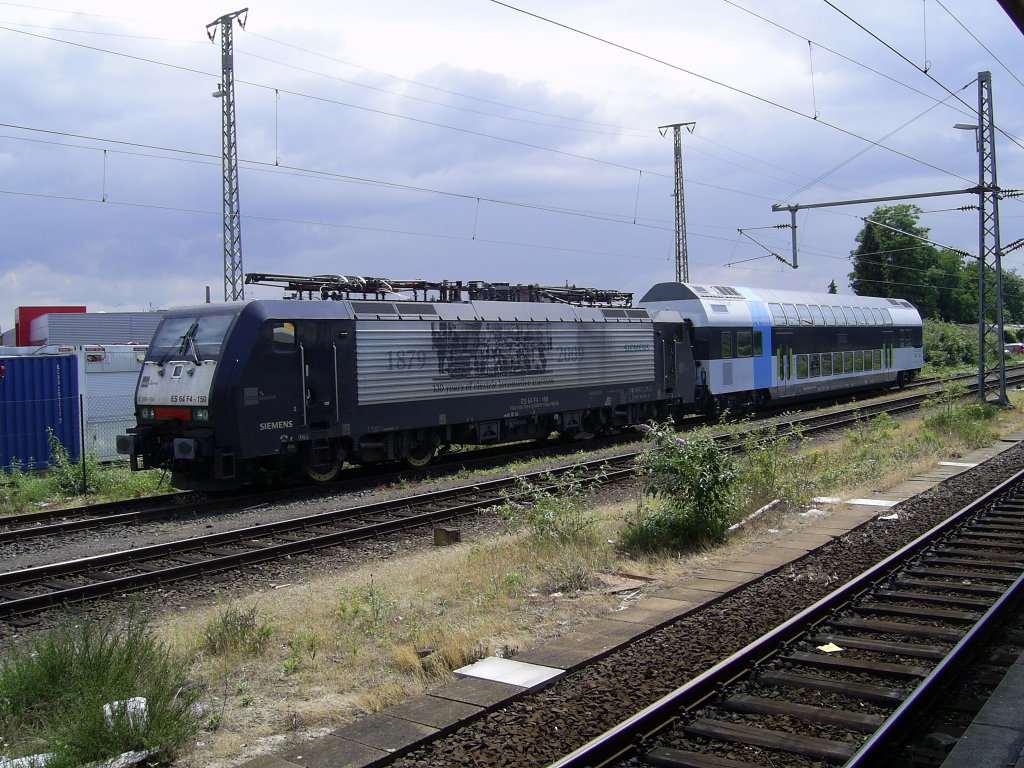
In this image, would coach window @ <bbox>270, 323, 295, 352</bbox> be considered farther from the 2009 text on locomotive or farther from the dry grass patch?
the dry grass patch

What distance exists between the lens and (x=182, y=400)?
44.8 ft

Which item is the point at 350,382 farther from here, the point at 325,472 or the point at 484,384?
the point at 484,384

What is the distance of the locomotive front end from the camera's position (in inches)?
519

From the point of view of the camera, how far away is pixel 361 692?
18.9 feet

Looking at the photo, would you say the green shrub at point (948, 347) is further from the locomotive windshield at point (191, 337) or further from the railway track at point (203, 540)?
the locomotive windshield at point (191, 337)

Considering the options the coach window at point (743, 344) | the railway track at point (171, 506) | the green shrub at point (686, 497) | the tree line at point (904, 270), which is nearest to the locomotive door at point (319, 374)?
the railway track at point (171, 506)

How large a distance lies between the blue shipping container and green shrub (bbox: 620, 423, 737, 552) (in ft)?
38.6

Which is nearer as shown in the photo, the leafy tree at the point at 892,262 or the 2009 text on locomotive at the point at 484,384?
the 2009 text on locomotive at the point at 484,384

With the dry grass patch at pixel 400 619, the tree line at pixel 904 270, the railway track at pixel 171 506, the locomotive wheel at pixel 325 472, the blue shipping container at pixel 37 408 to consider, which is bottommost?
the dry grass patch at pixel 400 619

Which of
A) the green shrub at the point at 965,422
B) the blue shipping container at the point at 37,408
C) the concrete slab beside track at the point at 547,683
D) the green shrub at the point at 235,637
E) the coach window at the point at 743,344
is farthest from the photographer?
the coach window at the point at 743,344

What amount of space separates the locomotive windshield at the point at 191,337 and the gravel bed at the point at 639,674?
8931 mm

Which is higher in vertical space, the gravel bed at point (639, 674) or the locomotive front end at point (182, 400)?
the locomotive front end at point (182, 400)

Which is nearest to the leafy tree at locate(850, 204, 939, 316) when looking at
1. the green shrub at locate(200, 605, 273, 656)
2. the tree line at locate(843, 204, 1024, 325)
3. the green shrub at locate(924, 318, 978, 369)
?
the tree line at locate(843, 204, 1024, 325)

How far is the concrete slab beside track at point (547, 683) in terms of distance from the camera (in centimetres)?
462
